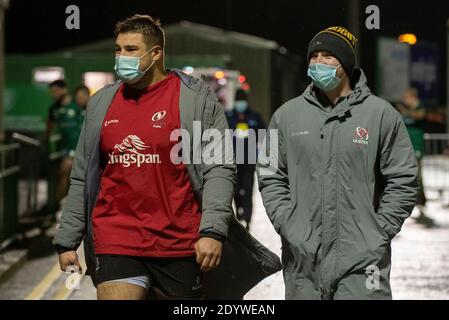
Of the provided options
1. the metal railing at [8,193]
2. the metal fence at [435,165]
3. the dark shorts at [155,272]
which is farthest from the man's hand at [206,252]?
the metal fence at [435,165]

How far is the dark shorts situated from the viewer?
468 centimetres

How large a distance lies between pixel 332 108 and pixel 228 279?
1.04 metres

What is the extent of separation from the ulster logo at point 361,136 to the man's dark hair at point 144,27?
3.51 ft

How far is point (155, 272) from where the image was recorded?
15.5 ft

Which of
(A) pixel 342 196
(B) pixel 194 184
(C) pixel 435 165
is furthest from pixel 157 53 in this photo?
(C) pixel 435 165

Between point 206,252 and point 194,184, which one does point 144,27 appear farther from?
point 206,252

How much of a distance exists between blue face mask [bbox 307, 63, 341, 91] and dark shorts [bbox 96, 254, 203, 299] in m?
1.02

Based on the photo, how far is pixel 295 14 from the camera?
912 centimetres

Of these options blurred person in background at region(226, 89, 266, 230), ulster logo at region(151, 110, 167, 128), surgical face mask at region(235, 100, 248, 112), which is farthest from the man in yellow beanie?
surgical face mask at region(235, 100, 248, 112)

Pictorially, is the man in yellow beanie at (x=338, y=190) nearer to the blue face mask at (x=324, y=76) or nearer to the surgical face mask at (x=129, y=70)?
the blue face mask at (x=324, y=76)

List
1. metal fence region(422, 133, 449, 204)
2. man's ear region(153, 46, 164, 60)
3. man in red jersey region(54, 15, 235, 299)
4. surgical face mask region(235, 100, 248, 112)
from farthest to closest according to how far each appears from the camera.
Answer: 1. metal fence region(422, 133, 449, 204)
2. surgical face mask region(235, 100, 248, 112)
3. man's ear region(153, 46, 164, 60)
4. man in red jersey region(54, 15, 235, 299)

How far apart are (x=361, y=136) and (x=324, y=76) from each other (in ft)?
1.15

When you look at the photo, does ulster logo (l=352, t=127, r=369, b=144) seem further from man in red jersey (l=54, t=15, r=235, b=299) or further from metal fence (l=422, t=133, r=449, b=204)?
metal fence (l=422, t=133, r=449, b=204)
